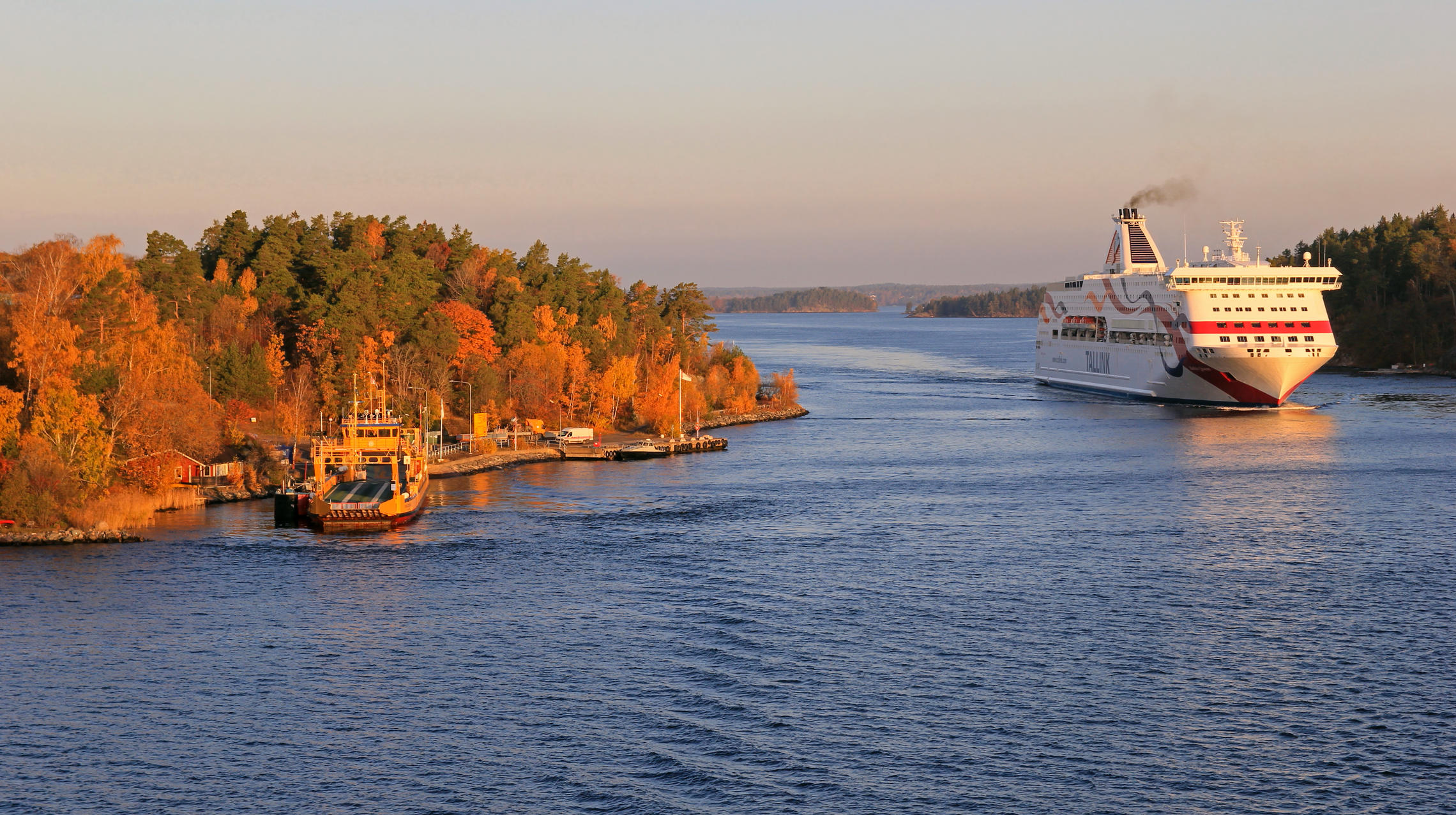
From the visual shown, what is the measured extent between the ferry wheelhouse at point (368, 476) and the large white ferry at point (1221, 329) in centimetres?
6734

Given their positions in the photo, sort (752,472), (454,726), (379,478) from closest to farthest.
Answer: (454,726), (379,478), (752,472)

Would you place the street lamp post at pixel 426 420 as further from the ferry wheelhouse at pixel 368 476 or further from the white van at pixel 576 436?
the white van at pixel 576 436

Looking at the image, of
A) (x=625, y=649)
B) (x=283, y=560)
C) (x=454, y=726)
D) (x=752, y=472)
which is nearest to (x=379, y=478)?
(x=283, y=560)

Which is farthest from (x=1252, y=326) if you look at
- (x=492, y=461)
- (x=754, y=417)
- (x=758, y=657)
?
(x=758, y=657)

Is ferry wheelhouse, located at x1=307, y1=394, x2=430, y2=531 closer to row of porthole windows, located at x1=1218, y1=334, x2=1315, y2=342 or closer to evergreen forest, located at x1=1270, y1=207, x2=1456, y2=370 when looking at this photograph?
row of porthole windows, located at x1=1218, y1=334, x2=1315, y2=342

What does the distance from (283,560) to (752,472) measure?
3457 centimetres

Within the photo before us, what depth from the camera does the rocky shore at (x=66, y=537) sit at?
53.9 m

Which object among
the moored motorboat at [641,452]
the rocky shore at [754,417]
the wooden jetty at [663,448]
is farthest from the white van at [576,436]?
the rocky shore at [754,417]

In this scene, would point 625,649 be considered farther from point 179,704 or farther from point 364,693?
point 179,704

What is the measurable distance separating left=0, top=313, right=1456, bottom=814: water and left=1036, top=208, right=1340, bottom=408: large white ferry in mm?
34323

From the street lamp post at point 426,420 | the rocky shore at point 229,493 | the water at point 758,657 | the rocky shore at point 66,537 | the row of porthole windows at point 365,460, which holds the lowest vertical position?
the water at point 758,657

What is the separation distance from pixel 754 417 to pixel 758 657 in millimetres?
75603

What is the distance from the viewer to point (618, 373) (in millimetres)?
103250

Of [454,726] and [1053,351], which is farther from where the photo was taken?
[1053,351]
